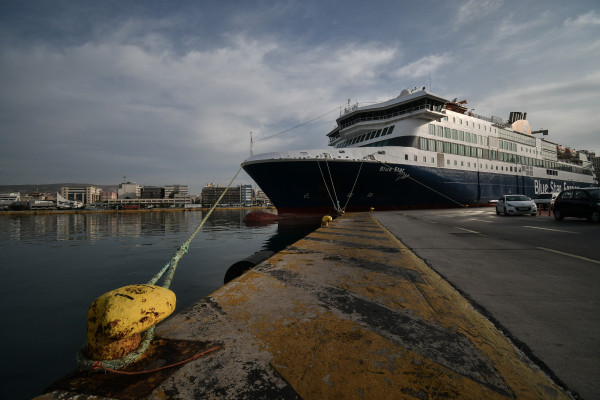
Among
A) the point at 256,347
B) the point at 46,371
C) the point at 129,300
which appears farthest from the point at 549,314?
the point at 46,371

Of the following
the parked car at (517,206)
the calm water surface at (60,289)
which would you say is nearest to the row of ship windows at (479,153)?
the parked car at (517,206)

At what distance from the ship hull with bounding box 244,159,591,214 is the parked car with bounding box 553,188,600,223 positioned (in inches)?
353

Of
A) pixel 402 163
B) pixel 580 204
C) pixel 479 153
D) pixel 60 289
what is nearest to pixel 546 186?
pixel 479 153

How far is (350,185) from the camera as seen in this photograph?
1689cm

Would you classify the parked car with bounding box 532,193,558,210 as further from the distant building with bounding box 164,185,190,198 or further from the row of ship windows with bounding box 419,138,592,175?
the distant building with bounding box 164,185,190,198

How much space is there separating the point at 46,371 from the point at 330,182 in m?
14.8

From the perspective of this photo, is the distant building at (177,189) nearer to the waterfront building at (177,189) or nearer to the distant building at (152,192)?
the waterfront building at (177,189)

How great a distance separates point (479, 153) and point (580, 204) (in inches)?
744

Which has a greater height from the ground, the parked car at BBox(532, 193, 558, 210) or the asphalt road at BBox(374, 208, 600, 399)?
the parked car at BBox(532, 193, 558, 210)

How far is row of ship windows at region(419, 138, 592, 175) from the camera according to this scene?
20.8 metres

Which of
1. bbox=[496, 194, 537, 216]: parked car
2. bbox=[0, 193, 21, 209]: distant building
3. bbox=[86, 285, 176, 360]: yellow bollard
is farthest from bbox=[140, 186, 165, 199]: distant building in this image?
bbox=[86, 285, 176, 360]: yellow bollard

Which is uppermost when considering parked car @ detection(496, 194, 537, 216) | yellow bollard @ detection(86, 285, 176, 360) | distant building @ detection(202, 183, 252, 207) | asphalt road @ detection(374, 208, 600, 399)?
distant building @ detection(202, 183, 252, 207)

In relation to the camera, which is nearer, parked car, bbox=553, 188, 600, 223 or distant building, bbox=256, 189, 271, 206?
parked car, bbox=553, 188, 600, 223

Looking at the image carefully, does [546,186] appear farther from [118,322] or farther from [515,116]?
[118,322]
